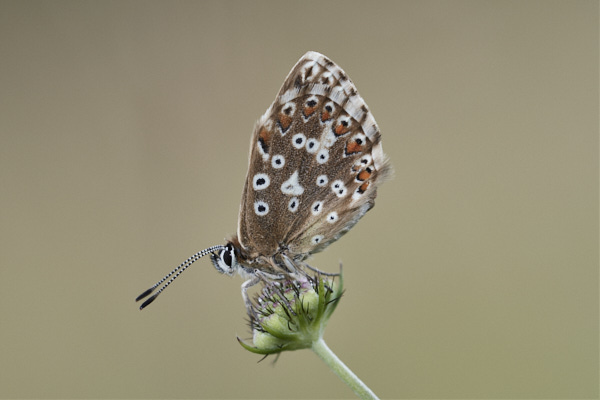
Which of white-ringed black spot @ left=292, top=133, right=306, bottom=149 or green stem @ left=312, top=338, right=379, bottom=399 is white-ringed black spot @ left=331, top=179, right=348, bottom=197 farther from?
green stem @ left=312, top=338, right=379, bottom=399

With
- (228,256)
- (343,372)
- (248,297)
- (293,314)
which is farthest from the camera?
(228,256)

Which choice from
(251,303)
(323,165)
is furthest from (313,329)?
(323,165)

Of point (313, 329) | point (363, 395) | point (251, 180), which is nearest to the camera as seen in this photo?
point (363, 395)

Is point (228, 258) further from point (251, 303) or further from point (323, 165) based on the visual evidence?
point (323, 165)

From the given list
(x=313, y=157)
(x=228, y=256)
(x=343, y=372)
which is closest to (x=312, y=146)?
(x=313, y=157)

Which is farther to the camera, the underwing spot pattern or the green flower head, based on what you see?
the underwing spot pattern

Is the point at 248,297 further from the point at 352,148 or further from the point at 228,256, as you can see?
the point at 352,148

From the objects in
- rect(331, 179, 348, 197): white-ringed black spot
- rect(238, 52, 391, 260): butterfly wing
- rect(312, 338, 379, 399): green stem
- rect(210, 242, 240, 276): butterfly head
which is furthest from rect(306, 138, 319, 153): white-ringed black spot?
rect(312, 338, 379, 399): green stem
